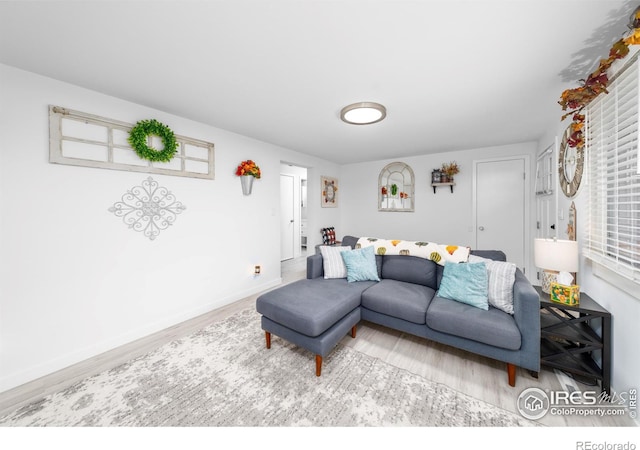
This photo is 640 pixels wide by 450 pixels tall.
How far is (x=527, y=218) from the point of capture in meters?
3.84

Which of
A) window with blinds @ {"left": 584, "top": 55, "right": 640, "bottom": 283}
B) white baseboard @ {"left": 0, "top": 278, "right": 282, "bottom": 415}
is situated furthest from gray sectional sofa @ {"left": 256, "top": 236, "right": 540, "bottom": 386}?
white baseboard @ {"left": 0, "top": 278, "right": 282, "bottom": 415}

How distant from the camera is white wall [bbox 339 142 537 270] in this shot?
428 centimetres

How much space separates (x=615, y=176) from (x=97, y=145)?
13.3 feet

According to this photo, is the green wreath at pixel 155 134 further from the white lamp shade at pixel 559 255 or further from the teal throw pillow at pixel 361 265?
the white lamp shade at pixel 559 255

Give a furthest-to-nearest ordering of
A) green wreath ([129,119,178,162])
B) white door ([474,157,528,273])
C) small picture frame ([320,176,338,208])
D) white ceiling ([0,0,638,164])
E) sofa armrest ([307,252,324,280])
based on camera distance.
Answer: small picture frame ([320,176,338,208])
white door ([474,157,528,273])
sofa armrest ([307,252,324,280])
green wreath ([129,119,178,162])
white ceiling ([0,0,638,164])

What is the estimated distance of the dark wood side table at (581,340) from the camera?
1600mm

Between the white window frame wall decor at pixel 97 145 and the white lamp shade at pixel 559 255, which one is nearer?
the white lamp shade at pixel 559 255

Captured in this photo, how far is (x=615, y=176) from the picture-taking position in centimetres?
154

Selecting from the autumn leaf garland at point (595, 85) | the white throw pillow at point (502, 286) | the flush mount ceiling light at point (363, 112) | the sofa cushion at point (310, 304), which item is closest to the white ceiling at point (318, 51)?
the flush mount ceiling light at point (363, 112)

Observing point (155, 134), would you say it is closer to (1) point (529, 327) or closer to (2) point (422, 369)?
(2) point (422, 369)

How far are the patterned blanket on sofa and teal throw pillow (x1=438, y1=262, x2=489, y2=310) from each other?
0.22m

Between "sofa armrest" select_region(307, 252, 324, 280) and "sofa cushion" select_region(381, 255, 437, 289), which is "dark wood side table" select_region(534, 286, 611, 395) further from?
"sofa armrest" select_region(307, 252, 324, 280)

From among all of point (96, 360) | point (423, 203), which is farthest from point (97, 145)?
point (423, 203)

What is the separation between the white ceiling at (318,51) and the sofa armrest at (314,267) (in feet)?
5.61
